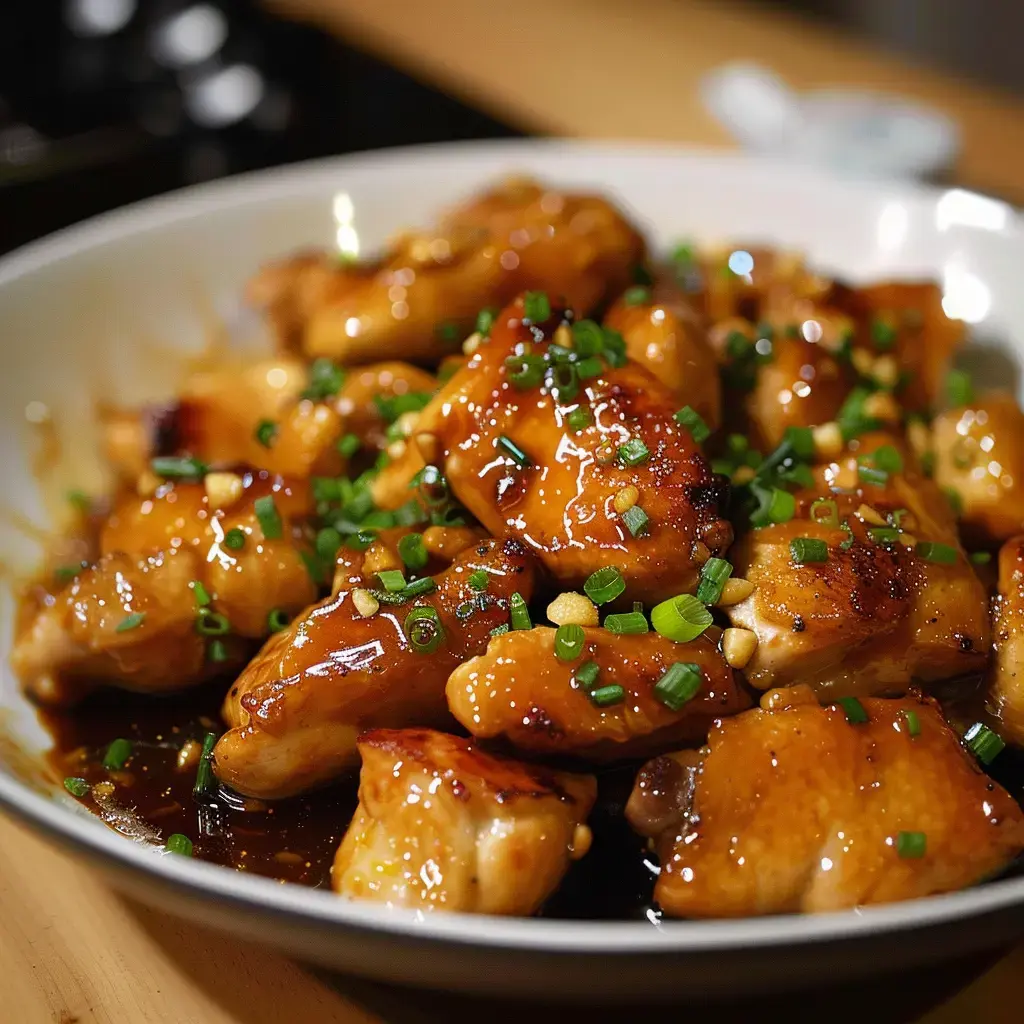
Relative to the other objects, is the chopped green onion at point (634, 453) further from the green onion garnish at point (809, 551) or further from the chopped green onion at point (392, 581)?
the chopped green onion at point (392, 581)

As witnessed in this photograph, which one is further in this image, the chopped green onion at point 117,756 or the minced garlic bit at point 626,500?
the chopped green onion at point 117,756

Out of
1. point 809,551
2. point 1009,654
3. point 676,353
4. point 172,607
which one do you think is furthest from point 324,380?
point 1009,654

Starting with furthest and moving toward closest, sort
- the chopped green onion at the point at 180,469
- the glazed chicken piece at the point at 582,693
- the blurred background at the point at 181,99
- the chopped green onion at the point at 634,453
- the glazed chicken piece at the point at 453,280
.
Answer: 1. the blurred background at the point at 181,99
2. the glazed chicken piece at the point at 453,280
3. the chopped green onion at the point at 180,469
4. the chopped green onion at the point at 634,453
5. the glazed chicken piece at the point at 582,693

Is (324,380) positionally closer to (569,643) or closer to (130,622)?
(130,622)

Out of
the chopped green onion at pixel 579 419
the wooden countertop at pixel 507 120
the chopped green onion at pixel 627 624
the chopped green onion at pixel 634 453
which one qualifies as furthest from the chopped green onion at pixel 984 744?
the chopped green onion at pixel 579 419

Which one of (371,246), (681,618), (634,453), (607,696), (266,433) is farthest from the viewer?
(371,246)

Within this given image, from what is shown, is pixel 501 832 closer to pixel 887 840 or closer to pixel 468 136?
pixel 887 840

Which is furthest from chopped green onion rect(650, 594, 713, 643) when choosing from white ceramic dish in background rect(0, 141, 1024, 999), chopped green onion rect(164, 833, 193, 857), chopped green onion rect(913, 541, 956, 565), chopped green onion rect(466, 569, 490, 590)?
chopped green onion rect(164, 833, 193, 857)
